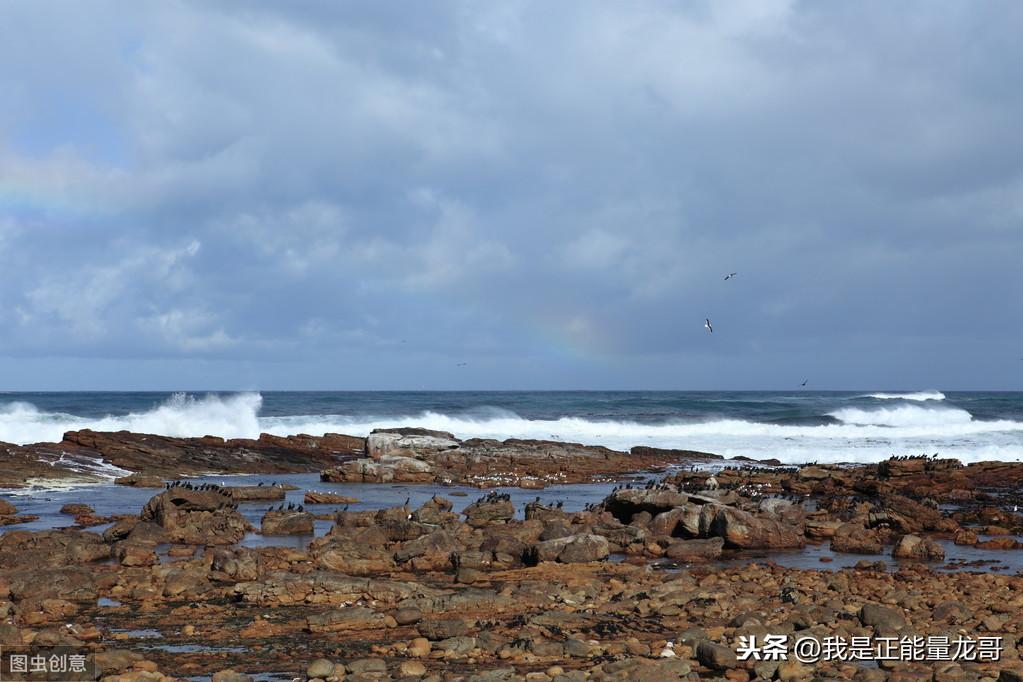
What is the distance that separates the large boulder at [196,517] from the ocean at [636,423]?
32499 mm

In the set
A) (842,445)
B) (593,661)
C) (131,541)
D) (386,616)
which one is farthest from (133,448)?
(842,445)

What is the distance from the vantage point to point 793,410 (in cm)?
8994

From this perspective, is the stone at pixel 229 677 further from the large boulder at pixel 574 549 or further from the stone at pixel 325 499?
the stone at pixel 325 499

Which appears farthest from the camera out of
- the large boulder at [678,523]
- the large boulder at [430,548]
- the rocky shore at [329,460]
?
the rocky shore at [329,460]

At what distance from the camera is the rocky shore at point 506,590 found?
10930mm

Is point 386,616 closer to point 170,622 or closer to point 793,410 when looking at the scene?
point 170,622

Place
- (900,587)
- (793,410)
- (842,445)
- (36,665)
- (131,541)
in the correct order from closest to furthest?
(36,665) < (900,587) < (131,541) < (842,445) < (793,410)

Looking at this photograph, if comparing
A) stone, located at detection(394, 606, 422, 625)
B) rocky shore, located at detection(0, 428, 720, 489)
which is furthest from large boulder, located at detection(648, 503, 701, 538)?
rocky shore, located at detection(0, 428, 720, 489)

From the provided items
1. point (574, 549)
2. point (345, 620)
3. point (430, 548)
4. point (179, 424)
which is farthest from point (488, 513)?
point (179, 424)

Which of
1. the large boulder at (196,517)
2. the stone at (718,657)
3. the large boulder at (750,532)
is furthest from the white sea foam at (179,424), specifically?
the stone at (718,657)

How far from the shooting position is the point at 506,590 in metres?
14.3

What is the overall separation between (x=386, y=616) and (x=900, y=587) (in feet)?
29.2

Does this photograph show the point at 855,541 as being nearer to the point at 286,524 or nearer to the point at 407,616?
the point at 407,616

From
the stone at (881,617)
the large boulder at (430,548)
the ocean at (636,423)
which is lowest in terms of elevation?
the ocean at (636,423)
